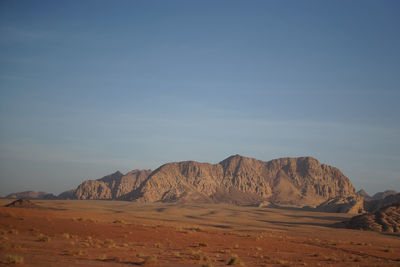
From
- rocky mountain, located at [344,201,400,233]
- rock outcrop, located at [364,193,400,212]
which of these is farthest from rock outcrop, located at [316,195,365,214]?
rocky mountain, located at [344,201,400,233]

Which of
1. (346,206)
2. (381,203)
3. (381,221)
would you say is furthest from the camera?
(381,203)

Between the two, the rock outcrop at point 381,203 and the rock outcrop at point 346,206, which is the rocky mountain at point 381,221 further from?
the rock outcrop at point 381,203

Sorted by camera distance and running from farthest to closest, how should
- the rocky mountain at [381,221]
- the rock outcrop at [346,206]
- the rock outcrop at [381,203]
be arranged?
the rock outcrop at [346,206] < the rock outcrop at [381,203] < the rocky mountain at [381,221]

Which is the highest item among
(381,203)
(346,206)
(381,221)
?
(381,203)

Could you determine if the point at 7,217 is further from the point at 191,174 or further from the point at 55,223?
the point at 191,174

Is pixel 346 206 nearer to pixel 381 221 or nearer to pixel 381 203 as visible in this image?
pixel 381 203

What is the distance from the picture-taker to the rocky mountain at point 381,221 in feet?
211

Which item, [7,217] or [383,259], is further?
[7,217]

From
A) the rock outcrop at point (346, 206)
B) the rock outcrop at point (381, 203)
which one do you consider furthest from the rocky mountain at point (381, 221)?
the rock outcrop at point (381, 203)

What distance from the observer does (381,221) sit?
2630 inches

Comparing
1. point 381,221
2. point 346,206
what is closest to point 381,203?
point 346,206

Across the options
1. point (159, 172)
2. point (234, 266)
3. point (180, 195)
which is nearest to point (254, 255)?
point (234, 266)

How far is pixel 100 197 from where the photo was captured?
199m

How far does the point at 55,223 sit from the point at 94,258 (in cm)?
1588
